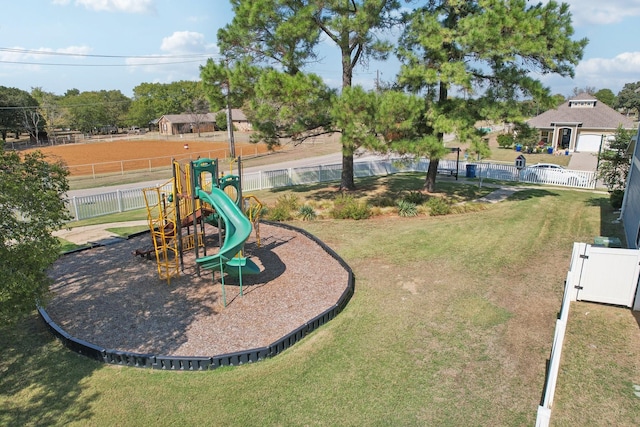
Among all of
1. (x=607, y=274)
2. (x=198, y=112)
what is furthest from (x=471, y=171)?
(x=198, y=112)

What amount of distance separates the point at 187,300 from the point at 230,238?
1847 mm

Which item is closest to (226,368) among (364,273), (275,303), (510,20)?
(275,303)

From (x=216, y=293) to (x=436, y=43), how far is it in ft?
41.1

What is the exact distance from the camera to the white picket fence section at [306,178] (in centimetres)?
1914

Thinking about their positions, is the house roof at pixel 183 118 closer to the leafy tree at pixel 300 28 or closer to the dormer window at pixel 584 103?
the dormer window at pixel 584 103

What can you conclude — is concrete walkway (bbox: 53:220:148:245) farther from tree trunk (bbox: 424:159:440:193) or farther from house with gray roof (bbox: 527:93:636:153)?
house with gray roof (bbox: 527:93:636:153)

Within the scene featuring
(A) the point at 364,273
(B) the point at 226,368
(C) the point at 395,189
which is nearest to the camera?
(B) the point at 226,368

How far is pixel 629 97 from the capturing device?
271 feet

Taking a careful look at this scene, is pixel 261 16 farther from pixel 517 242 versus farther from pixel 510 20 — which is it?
pixel 517 242

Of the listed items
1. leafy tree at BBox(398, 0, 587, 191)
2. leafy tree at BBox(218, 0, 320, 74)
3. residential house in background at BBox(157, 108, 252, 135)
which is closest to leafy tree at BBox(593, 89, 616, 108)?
residential house in background at BBox(157, 108, 252, 135)

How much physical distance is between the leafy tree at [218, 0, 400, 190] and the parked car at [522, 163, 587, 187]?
12715 mm

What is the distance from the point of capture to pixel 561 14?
53.0 ft

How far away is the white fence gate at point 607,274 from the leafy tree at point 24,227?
418 inches

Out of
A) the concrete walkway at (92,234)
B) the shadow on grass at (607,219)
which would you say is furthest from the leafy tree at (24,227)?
the shadow on grass at (607,219)
